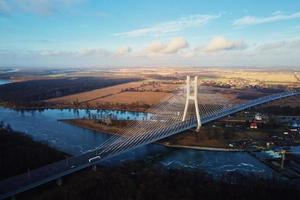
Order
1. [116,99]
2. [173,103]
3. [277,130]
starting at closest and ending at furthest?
[277,130] < [173,103] < [116,99]

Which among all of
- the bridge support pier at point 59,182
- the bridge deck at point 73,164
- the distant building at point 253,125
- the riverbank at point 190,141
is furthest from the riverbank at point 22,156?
the distant building at point 253,125

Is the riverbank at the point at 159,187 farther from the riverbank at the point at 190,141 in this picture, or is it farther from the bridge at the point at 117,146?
the riverbank at the point at 190,141

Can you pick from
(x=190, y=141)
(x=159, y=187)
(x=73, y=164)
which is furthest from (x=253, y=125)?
(x=73, y=164)

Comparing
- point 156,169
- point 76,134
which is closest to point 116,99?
point 76,134

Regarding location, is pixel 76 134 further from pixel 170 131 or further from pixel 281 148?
pixel 281 148

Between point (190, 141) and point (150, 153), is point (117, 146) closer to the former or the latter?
point (150, 153)

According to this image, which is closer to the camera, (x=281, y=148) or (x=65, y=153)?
(x=65, y=153)

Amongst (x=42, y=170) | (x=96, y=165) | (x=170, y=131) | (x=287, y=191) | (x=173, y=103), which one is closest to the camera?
(x=287, y=191)

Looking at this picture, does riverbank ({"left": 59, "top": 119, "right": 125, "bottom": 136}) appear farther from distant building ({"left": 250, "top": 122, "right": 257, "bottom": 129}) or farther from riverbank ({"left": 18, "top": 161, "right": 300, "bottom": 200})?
distant building ({"left": 250, "top": 122, "right": 257, "bottom": 129})
